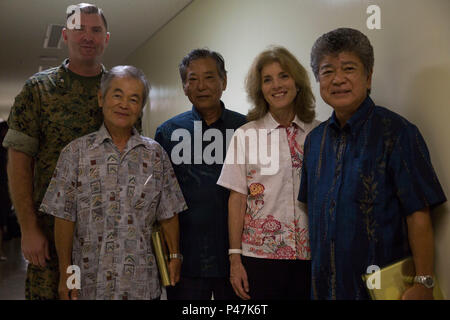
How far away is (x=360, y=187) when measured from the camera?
3.60 ft

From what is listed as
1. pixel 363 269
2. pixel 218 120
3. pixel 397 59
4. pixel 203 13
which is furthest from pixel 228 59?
pixel 363 269

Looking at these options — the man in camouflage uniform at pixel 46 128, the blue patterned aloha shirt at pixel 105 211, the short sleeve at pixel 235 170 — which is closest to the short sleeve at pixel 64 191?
the blue patterned aloha shirt at pixel 105 211

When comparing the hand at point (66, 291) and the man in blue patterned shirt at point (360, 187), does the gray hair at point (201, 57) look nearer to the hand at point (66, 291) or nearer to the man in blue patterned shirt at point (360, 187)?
the man in blue patterned shirt at point (360, 187)

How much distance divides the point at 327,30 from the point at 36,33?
1.32 metres

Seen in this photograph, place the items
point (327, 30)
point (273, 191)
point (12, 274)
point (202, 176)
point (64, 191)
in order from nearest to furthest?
point (64, 191), point (273, 191), point (202, 176), point (327, 30), point (12, 274)

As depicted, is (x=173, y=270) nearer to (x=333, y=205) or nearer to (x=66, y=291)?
(x=66, y=291)

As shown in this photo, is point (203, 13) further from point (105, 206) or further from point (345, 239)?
point (345, 239)

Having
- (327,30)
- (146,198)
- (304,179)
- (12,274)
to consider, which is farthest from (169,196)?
(12,274)

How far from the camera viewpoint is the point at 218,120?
1535 mm

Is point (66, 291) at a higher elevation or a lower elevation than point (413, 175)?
lower

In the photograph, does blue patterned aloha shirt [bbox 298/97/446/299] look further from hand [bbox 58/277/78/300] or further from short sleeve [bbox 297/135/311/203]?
hand [bbox 58/277/78/300]

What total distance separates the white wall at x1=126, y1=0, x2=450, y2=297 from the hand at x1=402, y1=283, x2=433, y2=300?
13cm

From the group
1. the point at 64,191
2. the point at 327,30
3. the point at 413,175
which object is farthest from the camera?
the point at 327,30

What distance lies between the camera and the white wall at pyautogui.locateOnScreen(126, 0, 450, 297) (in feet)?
3.78
